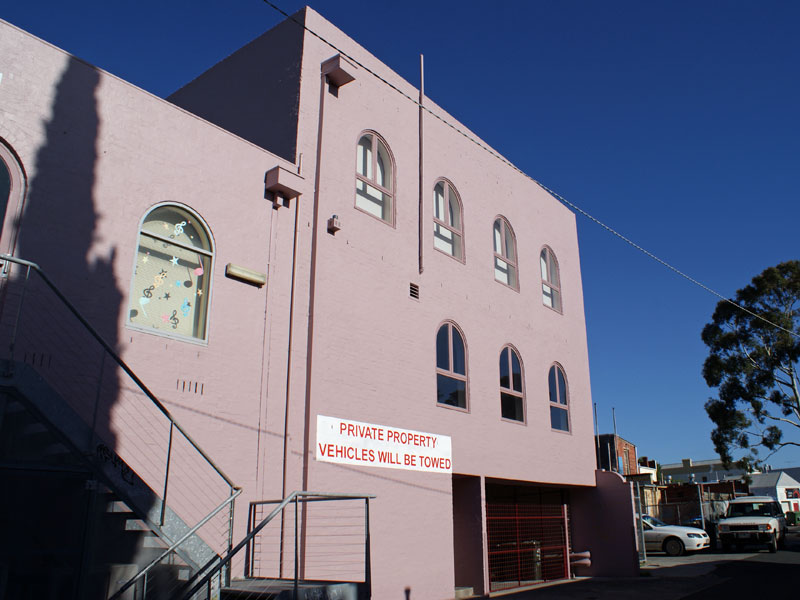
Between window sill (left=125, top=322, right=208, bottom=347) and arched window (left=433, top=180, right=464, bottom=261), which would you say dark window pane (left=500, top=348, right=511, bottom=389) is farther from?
window sill (left=125, top=322, right=208, bottom=347)

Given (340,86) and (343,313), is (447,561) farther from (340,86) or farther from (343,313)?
(340,86)

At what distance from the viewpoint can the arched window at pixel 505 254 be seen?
52.8 feet

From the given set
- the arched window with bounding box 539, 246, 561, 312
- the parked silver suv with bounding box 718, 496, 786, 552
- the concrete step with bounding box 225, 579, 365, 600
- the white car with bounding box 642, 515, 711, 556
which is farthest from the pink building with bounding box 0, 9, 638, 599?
the parked silver suv with bounding box 718, 496, 786, 552

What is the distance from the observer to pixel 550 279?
18359mm

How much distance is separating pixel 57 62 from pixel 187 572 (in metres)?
6.41

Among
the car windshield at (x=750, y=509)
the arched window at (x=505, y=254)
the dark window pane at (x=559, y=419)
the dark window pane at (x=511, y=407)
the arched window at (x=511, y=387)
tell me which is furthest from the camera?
the car windshield at (x=750, y=509)

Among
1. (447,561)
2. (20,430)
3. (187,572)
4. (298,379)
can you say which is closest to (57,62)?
(20,430)

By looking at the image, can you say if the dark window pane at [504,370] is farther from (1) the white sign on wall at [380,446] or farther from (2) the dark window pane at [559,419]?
(1) the white sign on wall at [380,446]

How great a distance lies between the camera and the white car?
23.3 meters

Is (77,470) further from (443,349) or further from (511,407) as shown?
(511,407)

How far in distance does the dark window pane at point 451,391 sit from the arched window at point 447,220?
2.66 meters

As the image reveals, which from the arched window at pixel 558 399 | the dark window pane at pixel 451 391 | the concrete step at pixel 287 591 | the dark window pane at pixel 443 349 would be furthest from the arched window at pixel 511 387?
the concrete step at pixel 287 591

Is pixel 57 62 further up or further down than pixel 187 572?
further up

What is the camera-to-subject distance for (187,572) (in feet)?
25.2
